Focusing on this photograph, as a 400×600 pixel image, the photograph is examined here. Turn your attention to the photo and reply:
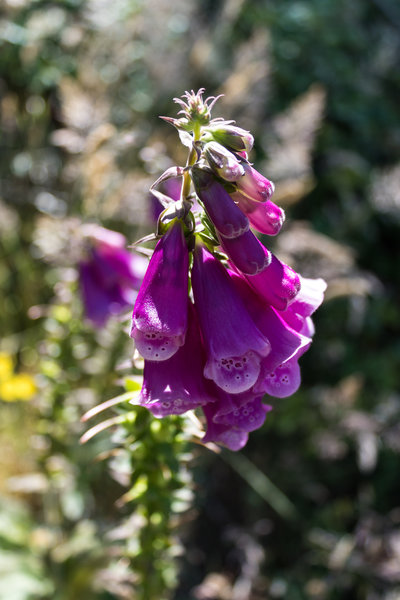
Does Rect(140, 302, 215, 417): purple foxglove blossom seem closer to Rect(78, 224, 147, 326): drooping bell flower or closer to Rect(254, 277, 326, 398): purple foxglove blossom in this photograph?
Rect(254, 277, 326, 398): purple foxglove blossom

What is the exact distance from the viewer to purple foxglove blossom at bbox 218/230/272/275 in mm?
967

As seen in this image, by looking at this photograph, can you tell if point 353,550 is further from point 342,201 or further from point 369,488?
point 342,201

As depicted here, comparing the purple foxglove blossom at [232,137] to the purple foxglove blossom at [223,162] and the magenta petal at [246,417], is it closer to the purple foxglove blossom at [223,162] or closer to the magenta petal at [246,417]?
the purple foxglove blossom at [223,162]

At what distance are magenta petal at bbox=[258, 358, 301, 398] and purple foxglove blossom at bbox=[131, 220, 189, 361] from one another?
0.61 feet

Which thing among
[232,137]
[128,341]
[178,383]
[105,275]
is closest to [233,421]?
[178,383]

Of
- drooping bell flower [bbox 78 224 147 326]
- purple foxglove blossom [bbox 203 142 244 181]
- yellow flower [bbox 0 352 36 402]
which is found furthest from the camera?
yellow flower [bbox 0 352 36 402]

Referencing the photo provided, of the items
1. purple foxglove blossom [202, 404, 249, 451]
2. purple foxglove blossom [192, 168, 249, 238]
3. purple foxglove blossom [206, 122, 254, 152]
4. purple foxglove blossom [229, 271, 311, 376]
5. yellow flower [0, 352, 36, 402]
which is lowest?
purple foxglove blossom [202, 404, 249, 451]

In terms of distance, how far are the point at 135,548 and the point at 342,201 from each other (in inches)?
87.9

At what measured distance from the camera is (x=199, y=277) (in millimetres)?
1029

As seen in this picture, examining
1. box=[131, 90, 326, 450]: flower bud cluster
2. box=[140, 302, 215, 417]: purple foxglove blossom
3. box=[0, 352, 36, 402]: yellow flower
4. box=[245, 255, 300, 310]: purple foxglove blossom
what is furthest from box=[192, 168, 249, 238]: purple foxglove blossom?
box=[0, 352, 36, 402]: yellow flower

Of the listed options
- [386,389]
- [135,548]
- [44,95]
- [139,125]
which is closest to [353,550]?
A: [386,389]

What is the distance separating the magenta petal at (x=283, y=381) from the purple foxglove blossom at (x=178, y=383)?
11 centimetres

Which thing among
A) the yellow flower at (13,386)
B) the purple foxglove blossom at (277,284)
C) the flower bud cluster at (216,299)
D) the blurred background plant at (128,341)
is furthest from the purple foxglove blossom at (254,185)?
the yellow flower at (13,386)

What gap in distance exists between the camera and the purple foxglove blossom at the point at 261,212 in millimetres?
1002
